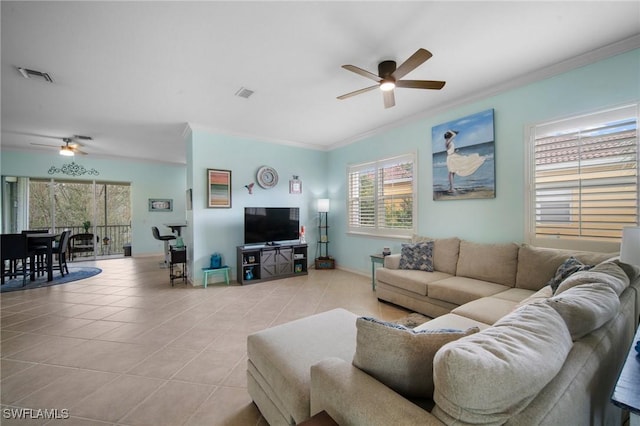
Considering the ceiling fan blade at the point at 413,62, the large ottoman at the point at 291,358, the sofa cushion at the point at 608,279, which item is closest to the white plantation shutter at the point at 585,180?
the sofa cushion at the point at 608,279

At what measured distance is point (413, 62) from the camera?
7.52ft

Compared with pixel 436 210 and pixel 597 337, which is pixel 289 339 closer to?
pixel 597 337

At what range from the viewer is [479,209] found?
348 cm

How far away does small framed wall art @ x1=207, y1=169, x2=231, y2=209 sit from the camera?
470 cm

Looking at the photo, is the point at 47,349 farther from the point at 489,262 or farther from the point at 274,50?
the point at 489,262

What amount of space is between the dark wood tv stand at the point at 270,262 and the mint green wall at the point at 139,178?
465cm

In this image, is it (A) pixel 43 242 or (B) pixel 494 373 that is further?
(A) pixel 43 242

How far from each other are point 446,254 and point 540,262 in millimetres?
996

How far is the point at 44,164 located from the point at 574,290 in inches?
381

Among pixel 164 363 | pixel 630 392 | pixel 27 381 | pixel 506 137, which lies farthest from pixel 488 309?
pixel 27 381

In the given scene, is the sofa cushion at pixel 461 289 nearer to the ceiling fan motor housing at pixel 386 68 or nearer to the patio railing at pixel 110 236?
the ceiling fan motor housing at pixel 386 68

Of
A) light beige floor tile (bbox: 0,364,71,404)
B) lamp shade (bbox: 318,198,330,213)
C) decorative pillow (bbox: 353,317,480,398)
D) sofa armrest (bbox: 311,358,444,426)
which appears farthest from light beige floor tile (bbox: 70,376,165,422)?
lamp shade (bbox: 318,198,330,213)

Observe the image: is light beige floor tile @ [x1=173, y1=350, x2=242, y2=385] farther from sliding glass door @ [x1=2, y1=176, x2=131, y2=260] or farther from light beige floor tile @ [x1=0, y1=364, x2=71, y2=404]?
sliding glass door @ [x1=2, y1=176, x2=131, y2=260]

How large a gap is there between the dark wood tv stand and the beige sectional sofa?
3091 mm
